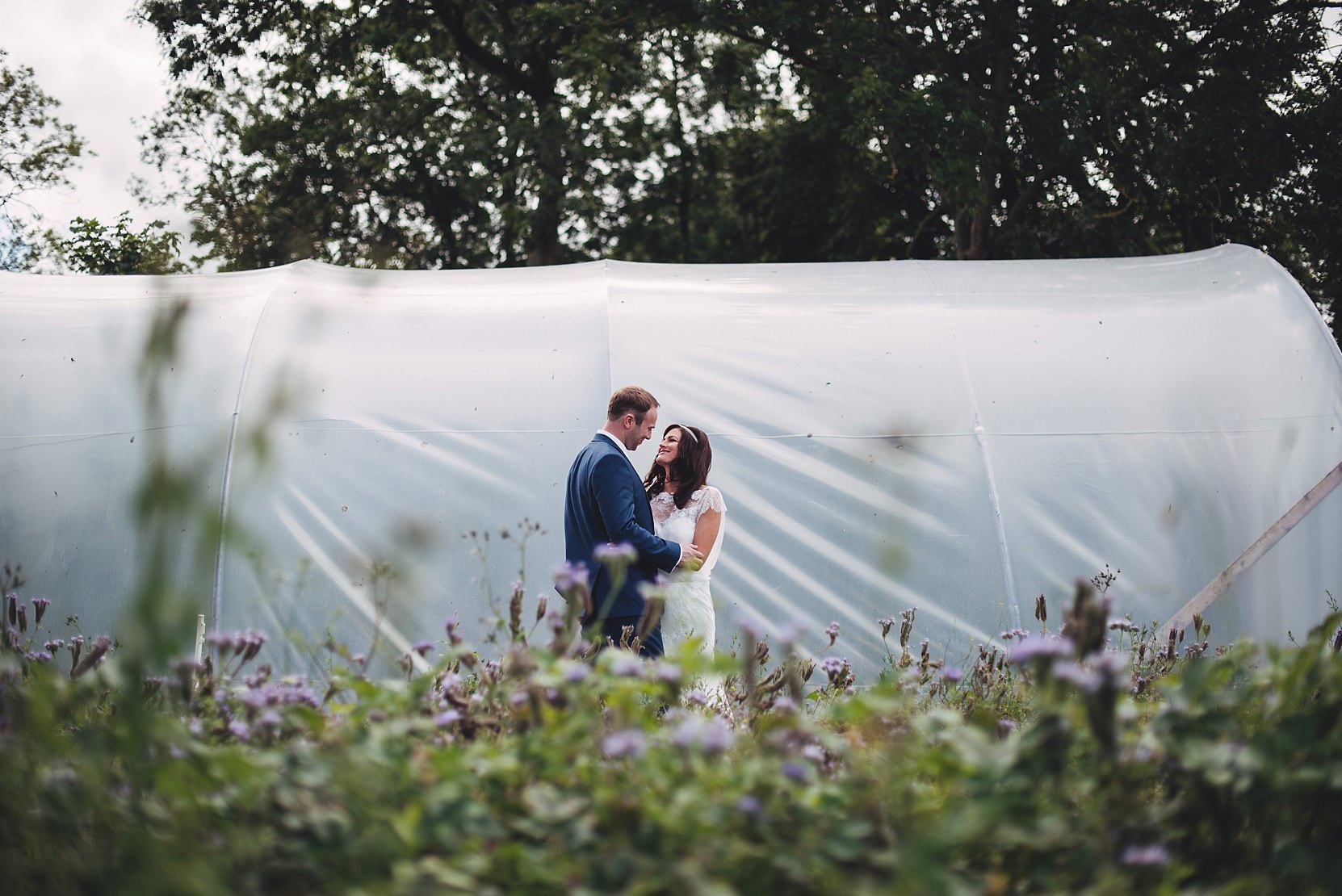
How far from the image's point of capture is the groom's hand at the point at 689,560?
4.89 metres

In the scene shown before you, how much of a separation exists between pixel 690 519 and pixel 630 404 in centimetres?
59

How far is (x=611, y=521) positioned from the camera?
4656 millimetres

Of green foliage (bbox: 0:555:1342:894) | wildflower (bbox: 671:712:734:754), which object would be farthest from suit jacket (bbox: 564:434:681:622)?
wildflower (bbox: 671:712:734:754)

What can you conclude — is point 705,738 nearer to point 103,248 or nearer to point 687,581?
point 687,581

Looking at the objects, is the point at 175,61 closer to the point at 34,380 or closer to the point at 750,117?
the point at 750,117

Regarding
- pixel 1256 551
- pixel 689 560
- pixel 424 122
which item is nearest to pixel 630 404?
pixel 689 560

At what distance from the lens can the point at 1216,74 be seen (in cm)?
1280

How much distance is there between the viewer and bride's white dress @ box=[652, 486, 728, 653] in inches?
193

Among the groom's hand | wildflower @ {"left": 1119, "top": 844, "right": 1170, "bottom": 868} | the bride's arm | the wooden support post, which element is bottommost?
the wooden support post

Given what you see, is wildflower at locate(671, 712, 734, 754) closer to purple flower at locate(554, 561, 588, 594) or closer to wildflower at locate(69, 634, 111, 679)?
purple flower at locate(554, 561, 588, 594)

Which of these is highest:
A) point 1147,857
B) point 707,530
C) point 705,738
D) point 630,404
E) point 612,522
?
point 630,404

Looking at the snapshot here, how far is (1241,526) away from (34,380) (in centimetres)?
647

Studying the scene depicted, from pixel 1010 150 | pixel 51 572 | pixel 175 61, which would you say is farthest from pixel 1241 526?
pixel 175 61

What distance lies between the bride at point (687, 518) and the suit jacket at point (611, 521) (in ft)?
0.57
